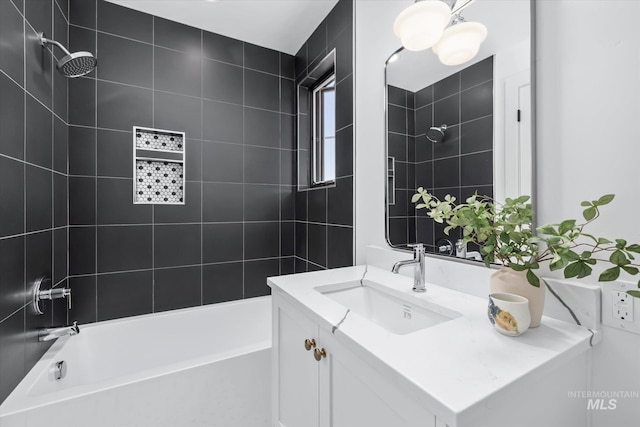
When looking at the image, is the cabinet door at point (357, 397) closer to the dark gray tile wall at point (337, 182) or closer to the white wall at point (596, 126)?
the white wall at point (596, 126)

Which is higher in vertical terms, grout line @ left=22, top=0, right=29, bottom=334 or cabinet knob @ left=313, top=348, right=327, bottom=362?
grout line @ left=22, top=0, right=29, bottom=334

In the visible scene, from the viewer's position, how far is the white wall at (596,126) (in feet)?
2.34

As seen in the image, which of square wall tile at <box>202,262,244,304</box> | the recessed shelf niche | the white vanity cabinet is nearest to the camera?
the white vanity cabinet

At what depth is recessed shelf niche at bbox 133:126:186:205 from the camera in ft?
6.55

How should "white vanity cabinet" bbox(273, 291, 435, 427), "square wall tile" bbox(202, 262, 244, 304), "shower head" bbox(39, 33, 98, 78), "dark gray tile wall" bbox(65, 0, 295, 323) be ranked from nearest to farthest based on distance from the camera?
1. "white vanity cabinet" bbox(273, 291, 435, 427)
2. "shower head" bbox(39, 33, 98, 78)
3. "dark gray tile wall" bbox(65, 0, 295, 323)
4. "square wall tile" bbox(202, 262, 244, 304)

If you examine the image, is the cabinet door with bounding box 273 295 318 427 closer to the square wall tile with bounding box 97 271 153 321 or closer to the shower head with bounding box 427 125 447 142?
the shower head with bounding box 427 125 447 142

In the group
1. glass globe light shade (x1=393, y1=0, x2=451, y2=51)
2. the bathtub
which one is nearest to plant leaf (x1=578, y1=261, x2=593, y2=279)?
glass globe light shade (x1=393, y1=0, x2=451, y2=51)

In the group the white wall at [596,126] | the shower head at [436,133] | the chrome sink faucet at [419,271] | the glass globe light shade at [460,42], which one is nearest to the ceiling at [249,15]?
the glass globe light shade at [460,42]

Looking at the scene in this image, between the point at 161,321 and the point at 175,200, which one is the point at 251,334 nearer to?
the point at 161,321

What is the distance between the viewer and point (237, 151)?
2.30 meters

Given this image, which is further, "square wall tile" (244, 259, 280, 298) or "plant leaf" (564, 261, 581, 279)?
"square wall tile" (244, 259, 280, 298)

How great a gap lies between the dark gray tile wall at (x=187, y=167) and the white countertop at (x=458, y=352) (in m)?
1.49

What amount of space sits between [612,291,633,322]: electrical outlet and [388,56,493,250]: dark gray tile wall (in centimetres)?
44

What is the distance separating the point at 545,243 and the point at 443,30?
0.93 metres
